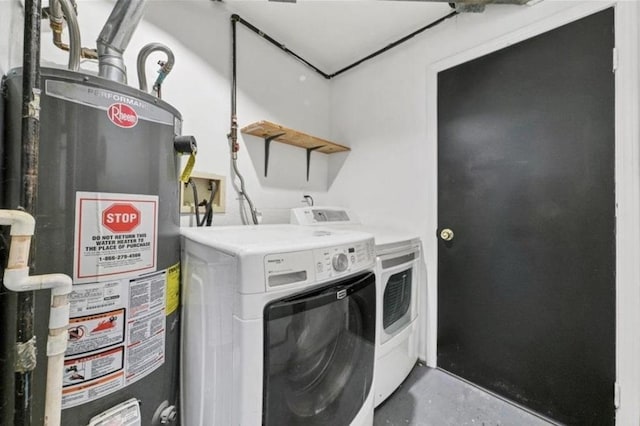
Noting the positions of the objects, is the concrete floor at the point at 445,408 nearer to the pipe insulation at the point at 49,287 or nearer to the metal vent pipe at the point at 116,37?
the pipe insulation at the point at 49,287

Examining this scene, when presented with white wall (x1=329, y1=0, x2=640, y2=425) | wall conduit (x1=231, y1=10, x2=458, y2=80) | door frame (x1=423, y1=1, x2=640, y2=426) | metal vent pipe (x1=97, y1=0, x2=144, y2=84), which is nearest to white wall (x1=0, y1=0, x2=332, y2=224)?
wall conduit (x1=231, y1=10, x2=458, y2=80)

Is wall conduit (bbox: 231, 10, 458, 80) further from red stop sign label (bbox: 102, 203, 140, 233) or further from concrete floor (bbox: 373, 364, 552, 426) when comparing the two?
concrete floor (bbox: 373, 364, 552, 426)

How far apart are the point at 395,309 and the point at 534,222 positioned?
3.01ft

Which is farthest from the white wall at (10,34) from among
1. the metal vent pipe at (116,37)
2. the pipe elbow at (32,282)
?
the pipe elbow at (32,282)

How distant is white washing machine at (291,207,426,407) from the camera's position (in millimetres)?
1289

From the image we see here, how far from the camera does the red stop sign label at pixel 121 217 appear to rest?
676 millimetres

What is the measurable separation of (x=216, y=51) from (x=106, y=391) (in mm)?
1844

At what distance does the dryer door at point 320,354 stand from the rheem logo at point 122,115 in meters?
0.69

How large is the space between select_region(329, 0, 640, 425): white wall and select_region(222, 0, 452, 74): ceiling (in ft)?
0.46

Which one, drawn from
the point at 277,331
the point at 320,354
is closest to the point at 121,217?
the point at 277,331

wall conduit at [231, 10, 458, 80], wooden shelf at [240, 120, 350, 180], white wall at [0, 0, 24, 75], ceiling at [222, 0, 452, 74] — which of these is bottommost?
white wall at [0, 0, 24, 75]

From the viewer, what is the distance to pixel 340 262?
0.86m

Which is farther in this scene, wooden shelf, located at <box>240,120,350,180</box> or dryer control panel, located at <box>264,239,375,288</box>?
wooden shelf, located at <box>240,120,350,180</box>

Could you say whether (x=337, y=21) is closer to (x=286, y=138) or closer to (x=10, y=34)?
(x=286, y=138)
